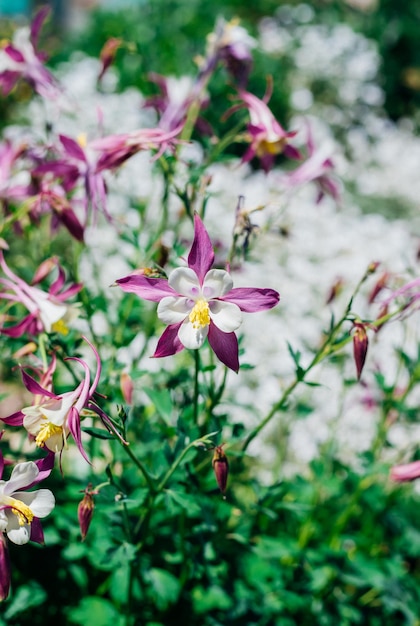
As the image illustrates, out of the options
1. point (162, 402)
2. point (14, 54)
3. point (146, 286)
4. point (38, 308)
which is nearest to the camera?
point (146, 286)

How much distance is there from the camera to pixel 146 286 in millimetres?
1064

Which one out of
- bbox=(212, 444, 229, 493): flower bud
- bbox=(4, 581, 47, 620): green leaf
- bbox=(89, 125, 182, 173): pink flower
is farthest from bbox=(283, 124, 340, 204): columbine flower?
bbox=(4, 581, 47, 620): green leaf

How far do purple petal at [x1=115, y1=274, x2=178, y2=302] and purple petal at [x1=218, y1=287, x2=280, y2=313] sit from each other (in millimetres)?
91

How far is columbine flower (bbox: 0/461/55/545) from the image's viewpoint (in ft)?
3.31

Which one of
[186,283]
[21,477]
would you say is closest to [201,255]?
[186,283]

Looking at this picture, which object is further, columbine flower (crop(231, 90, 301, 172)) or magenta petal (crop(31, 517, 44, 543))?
columbine flower (crop(231, 90, 301, 172))

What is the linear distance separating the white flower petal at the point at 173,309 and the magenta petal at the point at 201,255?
0.15 feet

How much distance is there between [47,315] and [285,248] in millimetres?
3349

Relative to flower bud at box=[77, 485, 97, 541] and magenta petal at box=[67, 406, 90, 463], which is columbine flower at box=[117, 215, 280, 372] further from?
flower bud at box=[77, 485, 97, 541]

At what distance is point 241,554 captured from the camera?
1.81 meters

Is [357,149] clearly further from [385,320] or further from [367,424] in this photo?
[385,320]

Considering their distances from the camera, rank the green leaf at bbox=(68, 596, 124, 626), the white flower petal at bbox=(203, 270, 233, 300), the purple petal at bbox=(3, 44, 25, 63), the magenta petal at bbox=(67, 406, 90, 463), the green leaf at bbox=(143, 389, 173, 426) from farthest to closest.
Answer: the purple petal at bbox=(3, 44, 25, 63)
the green leaf at bbox=(68, 596, 124, 626)
the green leaf at bbox=(143, 389, 173, 426)
the white flower petal at bbox=(203, 270, 233, 300)
the magenta petal at bbox=(67, 406, 90, 463)

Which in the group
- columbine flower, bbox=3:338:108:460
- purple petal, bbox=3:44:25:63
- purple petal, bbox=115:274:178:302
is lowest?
columbine flower, bbox=3:338:108:460

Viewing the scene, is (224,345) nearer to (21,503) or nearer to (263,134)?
(21,503)
